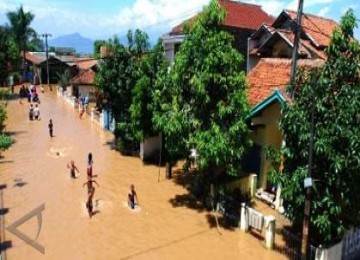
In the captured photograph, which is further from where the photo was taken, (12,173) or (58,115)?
(58,115)

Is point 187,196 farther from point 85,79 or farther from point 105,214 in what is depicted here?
point 85,79

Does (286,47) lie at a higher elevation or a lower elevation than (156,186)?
higher

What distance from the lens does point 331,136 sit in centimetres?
1122

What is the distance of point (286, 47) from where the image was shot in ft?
77.3

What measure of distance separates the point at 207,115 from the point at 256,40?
1183cm

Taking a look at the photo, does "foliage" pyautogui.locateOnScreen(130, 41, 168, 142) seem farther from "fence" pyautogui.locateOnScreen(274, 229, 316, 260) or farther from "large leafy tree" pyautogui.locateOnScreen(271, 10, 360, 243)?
"large leafy tree" pyautogui.locateOnScreen(271, 10, 360, 243)

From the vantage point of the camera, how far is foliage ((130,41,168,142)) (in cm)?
2177

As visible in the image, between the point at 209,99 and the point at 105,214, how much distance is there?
6356 mm

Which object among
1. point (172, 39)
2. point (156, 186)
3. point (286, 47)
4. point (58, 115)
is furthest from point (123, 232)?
point (58, 115)

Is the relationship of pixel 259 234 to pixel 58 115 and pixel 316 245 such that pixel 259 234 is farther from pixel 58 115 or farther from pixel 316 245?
pixel 58 115

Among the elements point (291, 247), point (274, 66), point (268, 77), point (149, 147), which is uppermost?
point (274, 66)

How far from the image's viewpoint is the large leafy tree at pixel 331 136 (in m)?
11.1

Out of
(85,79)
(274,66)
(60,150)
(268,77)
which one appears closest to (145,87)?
(268,77)

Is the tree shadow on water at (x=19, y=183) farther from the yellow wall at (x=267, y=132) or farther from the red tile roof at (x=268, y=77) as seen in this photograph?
the red tile roof at (x=268, y=77)
